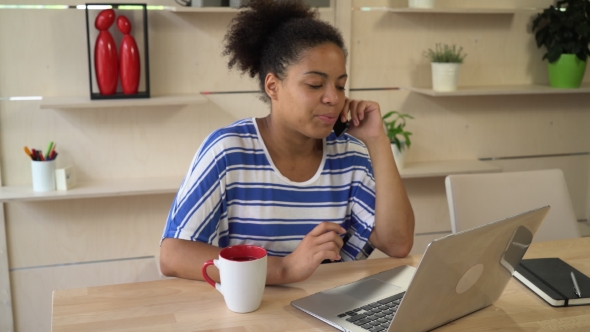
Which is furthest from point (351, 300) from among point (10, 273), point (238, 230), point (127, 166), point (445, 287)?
point (10, 273)

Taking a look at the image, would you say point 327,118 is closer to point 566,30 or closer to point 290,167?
point 290,167

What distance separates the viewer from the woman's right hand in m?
1.33

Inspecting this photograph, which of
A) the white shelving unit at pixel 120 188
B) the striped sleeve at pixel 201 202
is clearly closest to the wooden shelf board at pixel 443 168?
the white shelving unit at pixel 120 188

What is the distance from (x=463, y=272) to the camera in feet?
3.75

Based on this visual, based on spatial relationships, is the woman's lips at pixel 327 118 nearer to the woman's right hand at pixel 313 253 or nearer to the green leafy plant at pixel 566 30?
the woman's right hand at pixel 313 253

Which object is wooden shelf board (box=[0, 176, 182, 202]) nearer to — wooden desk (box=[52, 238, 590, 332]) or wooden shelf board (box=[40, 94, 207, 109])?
wooden shelf board (box=[40, 94, 207, 109])

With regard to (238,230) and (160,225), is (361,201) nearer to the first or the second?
(238,230)

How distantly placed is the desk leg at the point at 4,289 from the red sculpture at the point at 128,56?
0.74 meters

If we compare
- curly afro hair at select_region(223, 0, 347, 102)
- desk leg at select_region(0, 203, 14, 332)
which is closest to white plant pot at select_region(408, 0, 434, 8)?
curly afro hair at select_region(223, 0, 347, 102)

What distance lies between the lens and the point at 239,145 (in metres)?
1.61

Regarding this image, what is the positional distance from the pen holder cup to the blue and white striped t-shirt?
1.15 m

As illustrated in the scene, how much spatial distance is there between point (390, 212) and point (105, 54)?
4.62ft

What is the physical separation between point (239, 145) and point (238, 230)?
215mm

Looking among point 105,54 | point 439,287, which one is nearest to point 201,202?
point 439,287
